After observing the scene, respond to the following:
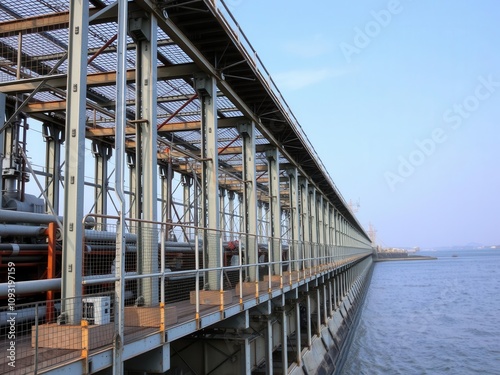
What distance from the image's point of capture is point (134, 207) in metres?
13.9

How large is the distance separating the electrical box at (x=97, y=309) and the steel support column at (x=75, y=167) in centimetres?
21

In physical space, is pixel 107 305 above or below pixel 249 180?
below

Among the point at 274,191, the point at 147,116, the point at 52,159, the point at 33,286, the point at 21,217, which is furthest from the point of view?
the point at 274,191

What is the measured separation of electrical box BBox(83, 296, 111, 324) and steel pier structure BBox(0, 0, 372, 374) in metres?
0.02

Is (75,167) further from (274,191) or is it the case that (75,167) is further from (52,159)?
(274,191)

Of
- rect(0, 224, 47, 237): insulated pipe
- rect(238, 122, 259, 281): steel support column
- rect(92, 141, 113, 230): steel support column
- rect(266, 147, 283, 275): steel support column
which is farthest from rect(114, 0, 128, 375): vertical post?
rect(266, 147, 283, 275): steel support column

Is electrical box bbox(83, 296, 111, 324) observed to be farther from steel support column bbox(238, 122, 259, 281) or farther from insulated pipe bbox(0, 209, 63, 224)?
steel support column bbox(238, 122, 259, 281)

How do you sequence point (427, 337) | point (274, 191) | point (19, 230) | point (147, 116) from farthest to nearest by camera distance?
1. point (427, 337)
2. point (274, 191)
3. point (147, 116)
4. point (19, 230)

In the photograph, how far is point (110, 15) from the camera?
8.63 m

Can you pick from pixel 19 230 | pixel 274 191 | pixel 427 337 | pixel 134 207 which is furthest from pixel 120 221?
pixel 427 337

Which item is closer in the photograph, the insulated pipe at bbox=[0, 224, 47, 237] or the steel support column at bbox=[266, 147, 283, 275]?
the insulated pipe at bbox=[0, 224, 47, 237]

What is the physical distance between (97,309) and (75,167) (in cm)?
187

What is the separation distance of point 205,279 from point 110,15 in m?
6.04

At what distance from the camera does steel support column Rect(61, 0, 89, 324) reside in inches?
225
